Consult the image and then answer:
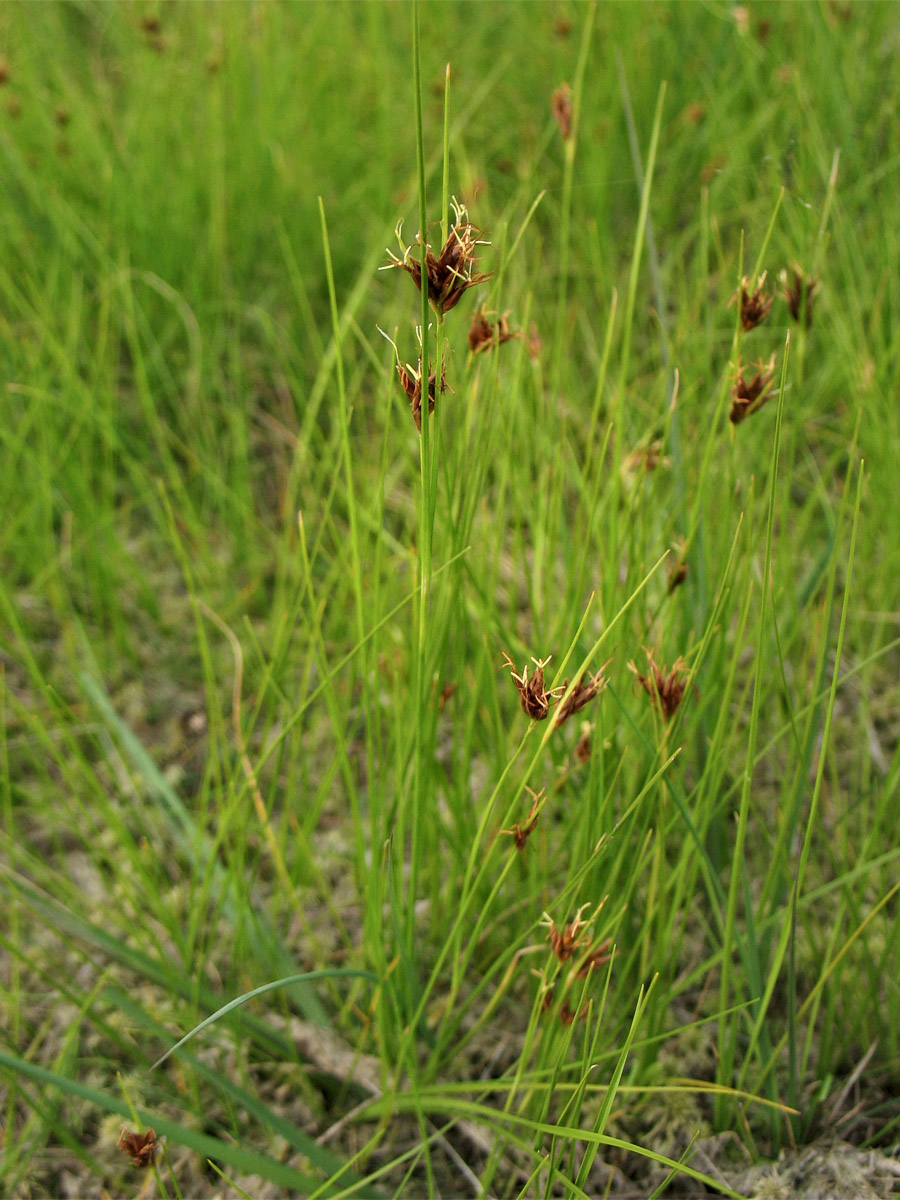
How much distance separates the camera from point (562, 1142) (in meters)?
0.76

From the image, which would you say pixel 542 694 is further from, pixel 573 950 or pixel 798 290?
pixel 798 290

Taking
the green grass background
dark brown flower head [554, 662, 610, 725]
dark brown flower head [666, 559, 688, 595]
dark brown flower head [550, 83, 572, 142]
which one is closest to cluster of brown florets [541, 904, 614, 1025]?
the green grass background

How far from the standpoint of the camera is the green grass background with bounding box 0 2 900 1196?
2.90 feet

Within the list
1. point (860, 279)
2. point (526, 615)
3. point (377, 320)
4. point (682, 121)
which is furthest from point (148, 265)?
point (860, 279)

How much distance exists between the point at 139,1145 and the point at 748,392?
2.49ft

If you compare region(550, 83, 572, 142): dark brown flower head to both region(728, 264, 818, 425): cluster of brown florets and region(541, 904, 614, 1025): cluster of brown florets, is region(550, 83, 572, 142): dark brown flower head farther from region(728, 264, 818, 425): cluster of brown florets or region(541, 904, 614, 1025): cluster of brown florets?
region(541, 904, 614, 1025): cluster of brown florets

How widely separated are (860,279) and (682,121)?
624mm

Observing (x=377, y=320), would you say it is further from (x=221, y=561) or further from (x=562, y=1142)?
(x=562, y=1142)

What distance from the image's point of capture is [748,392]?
77 cm

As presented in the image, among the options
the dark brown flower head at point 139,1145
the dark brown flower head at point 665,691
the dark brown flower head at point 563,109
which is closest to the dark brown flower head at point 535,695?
the dark brown flower head at point 665,691

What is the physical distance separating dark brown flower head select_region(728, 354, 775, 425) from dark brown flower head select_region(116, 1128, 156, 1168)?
2.40ft

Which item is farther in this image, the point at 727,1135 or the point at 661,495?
the point at 661,495

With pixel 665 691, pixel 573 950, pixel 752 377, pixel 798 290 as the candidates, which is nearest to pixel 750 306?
pixel 752 377

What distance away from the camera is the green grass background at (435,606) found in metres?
0.89
